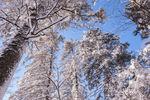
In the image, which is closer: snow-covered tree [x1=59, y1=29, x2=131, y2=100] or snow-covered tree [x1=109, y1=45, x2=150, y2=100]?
snow-covered tree [x1=109, y1=45, x2=150, y2=100]

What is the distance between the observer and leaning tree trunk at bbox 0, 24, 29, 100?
61.5 inches

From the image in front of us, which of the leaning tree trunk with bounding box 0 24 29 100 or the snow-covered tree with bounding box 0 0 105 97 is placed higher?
the snow-covered tree with bounding box 0 0 105 97

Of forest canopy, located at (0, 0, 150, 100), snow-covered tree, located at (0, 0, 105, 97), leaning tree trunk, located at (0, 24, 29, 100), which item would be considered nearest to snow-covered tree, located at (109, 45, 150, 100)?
→ forest canopy, located at (0, 0, 150, 100)

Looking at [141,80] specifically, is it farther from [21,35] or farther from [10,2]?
[10,2]

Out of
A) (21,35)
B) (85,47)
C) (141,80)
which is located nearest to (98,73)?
(85,47)

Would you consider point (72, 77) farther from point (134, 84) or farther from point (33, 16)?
point (33, 16)

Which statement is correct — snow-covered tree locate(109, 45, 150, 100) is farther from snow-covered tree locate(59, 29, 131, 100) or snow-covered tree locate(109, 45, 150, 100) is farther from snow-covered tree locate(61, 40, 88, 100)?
snow-covered tree locate(61, 40, 88, 100)

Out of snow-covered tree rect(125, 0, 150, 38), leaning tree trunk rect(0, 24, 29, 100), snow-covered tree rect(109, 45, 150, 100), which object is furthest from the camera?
snow-covered tree rect(109, 45, 150, 100)

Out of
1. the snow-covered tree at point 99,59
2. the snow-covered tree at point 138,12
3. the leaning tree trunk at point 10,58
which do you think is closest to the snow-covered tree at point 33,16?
the leaning tree trunk at point 10,58

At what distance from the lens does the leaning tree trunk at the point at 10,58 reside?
1563mm

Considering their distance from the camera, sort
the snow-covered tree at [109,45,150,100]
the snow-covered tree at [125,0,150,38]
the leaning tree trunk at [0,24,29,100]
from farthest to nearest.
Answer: the snow-covered tree at [109,45,150,100]
the snow-covered tree at [125,0,150,38]
the leaning tree trunk at [0,24,29,100]

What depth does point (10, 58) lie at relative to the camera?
1.77 meters

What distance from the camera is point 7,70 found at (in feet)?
5.42

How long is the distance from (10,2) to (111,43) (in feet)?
27.8
